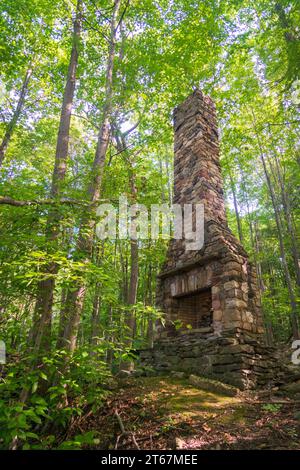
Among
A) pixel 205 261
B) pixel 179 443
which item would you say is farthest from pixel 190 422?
pixel 205 261

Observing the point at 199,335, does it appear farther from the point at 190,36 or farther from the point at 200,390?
the point at 190,36

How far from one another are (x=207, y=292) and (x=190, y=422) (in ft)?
11.2

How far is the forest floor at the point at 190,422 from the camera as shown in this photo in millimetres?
2643

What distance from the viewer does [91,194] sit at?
4.75m

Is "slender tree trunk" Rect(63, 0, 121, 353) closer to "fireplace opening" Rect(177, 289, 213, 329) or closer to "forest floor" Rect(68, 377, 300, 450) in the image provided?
"forest floor" Rect(68, 377, 300, 450)

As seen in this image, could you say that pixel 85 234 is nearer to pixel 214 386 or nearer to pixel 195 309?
pixel 214 386

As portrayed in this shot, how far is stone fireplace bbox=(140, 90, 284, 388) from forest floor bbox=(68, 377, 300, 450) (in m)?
0.94

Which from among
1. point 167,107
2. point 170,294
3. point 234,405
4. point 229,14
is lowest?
point 234,405

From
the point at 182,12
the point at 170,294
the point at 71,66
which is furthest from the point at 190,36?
the point at 170,294

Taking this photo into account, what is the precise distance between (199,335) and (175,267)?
1.68 meters

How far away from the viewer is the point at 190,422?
3043mm

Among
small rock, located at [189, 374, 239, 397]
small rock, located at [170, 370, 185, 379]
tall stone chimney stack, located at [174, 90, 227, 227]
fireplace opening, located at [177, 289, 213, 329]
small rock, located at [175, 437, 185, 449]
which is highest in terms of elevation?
tall stone chimney stack, located at [174, 90, 227, 227]

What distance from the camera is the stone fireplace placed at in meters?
4.91

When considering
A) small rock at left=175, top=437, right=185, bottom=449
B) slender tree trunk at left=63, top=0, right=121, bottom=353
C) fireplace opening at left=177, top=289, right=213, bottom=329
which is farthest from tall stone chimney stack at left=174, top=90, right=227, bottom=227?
small rock at left=175, top=437, right=185, bottom=449
